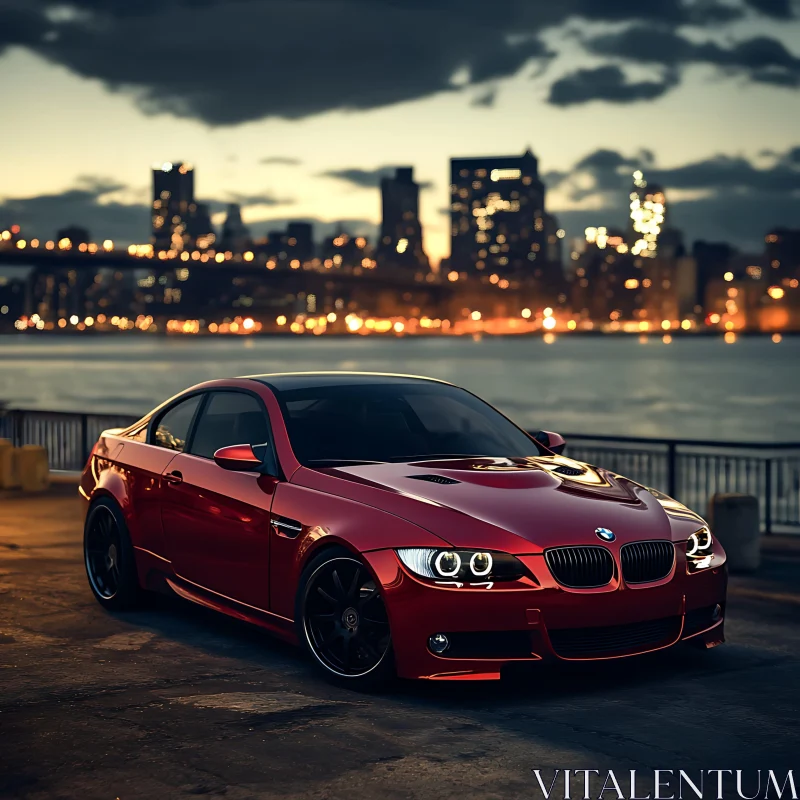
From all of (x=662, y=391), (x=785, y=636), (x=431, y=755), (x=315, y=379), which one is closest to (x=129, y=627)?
(x=315, y=379)

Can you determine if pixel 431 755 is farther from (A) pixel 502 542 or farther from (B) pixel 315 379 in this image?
(B) pixel 315 379

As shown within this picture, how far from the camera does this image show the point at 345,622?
20.2 feet

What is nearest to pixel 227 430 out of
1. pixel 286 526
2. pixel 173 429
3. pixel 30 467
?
pixel 173 429

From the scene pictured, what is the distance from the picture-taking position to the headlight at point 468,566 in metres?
5.79

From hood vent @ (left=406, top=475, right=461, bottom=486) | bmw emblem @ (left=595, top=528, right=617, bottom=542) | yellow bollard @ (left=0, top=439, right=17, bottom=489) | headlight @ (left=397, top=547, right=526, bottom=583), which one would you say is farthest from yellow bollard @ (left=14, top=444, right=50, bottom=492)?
bmw emblem @ (left=595, top=528, right=617, bottom=542)

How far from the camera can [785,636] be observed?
7672 millimetres

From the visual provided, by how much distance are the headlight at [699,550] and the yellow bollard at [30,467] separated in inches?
421

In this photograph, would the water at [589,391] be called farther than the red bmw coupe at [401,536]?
Yes

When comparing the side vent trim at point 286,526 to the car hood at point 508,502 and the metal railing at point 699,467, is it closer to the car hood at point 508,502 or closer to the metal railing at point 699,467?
the car hood at point 508,502

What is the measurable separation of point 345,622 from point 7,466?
1054 cm

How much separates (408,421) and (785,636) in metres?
2.63

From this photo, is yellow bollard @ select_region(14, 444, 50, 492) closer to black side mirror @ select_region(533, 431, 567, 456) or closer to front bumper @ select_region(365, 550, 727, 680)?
black side mirror @ select_region(533, 431, 567, 456)

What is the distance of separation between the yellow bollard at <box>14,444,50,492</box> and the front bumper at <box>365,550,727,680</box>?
413 inches

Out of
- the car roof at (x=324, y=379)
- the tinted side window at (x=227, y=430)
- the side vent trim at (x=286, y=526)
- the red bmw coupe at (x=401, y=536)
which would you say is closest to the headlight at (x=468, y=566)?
the red bmw coupe at (x=401, y=536)
